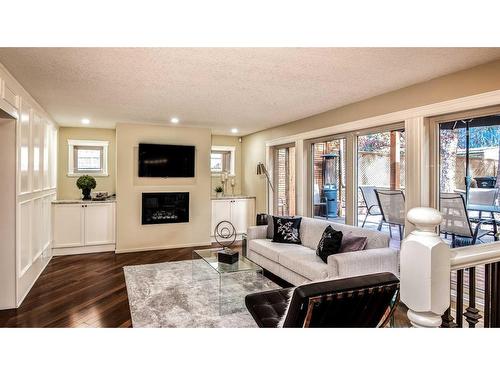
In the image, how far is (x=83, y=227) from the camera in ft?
19.0

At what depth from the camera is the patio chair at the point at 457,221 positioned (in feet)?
10.4

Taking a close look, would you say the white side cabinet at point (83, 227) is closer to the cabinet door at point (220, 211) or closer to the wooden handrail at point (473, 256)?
the cabinet door at point (220, 211)

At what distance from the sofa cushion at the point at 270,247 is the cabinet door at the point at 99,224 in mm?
2850

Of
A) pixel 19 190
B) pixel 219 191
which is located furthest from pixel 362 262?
pixel 219 191

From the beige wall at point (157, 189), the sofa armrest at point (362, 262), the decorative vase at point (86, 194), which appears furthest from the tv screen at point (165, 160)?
the sofa armrest at point (362, 262)

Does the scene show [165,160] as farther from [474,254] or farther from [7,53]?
[474,254]

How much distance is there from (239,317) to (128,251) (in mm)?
3561

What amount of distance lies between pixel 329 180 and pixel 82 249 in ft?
14.9

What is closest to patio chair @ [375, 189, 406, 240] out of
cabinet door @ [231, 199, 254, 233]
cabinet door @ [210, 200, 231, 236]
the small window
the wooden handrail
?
the wooden handrail

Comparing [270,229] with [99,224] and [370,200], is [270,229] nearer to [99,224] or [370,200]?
[370,200]

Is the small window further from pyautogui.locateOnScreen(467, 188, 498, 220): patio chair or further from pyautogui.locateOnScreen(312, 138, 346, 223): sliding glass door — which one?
pyautogui.locateOnScreen(467, 188, 498, 220): patio chair

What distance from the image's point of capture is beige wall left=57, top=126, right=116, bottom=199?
20.9 feet

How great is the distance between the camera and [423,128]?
339cm
